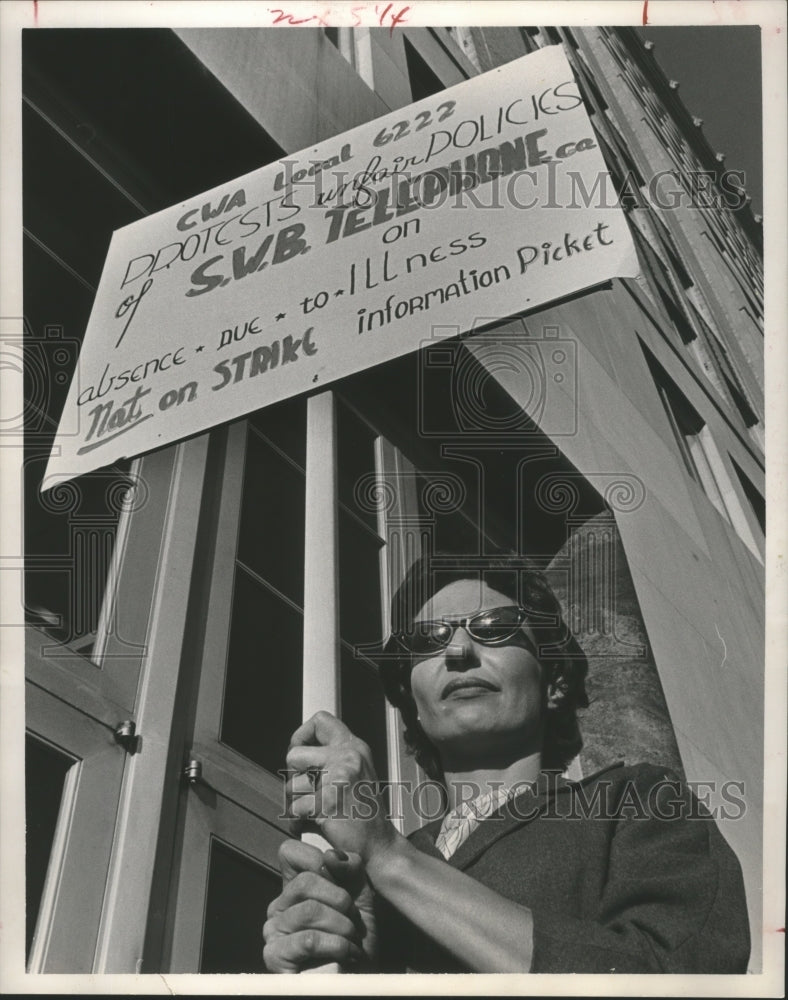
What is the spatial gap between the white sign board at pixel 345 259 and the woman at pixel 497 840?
94 centimetres

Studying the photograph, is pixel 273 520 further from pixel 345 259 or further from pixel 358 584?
pixel 345 259

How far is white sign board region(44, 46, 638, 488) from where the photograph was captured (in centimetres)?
529

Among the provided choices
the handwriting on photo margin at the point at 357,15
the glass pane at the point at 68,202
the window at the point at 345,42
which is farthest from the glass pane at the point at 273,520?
the window at the point at 345,42

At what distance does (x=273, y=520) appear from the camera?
5527 mm

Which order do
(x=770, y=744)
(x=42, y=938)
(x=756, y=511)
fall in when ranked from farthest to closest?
1. (x=756, y=511)
2. (x=770, y=744)
3. (x=42, y=938)

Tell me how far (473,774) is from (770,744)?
1118 mm

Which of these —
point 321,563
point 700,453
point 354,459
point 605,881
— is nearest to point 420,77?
point 700,453

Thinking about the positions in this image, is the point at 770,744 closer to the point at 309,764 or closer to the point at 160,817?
the point at 309,764

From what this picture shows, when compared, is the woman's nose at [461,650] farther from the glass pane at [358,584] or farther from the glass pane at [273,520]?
the glass pane at [273,520]

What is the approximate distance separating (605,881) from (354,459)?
1.88 m

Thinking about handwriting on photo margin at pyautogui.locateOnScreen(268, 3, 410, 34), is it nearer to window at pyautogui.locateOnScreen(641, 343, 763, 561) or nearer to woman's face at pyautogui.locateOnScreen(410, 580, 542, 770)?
woman's face at pyautogui.locateOnScreen(410, 580, 542, 770)

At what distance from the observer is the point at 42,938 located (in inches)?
176

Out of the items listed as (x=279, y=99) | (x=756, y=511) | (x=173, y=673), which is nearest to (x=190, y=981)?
(x=173, y=673)

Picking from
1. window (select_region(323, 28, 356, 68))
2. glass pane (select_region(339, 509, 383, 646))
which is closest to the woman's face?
glass pane (select_region(339, 509, 383, 646))
